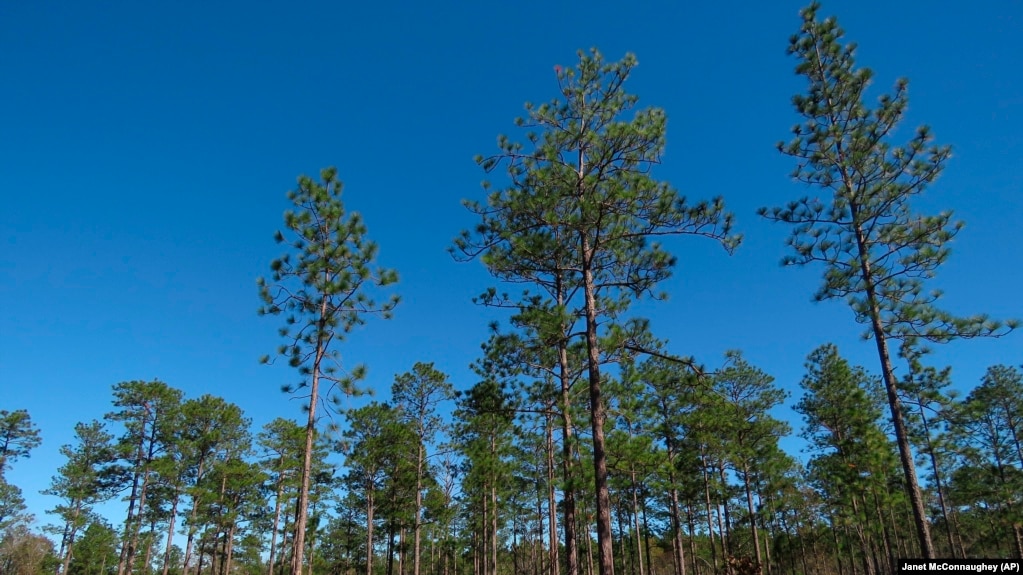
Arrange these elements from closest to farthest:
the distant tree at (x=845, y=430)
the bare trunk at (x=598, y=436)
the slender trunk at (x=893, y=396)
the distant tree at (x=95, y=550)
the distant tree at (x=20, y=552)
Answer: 1. the bare trunk at (x=598, y=436)
2. the slender trunk at (x=893, y=396)
3. the distant tree at (x=845, y=430)
4. the distant tree at (x=95, y=550)
5. the distant tree at (x=20, y=552)

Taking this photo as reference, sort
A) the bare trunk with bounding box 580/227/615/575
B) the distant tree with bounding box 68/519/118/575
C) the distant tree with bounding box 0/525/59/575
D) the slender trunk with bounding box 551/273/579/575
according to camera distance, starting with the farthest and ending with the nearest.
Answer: the distant tree with bounding box 0/525/59/575 → the distant tree with bounding box 68/519/118/575 → the slender trunk with bounding box 551/273/579/575 → the bare trunk with bounding box 580/227/615/575


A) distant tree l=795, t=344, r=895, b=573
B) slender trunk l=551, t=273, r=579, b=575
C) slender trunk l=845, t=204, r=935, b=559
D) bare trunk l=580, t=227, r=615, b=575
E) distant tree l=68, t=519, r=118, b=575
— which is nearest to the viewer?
bare trunk l=580, t=227, r=615, b=575

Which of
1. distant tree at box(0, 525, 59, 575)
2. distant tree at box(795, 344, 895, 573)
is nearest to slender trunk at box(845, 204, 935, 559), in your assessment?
distant tree at box(795, 344, 895, 573)

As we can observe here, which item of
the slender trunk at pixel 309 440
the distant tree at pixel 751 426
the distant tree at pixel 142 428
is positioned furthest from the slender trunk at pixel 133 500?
the distant tree at pixel 751 426

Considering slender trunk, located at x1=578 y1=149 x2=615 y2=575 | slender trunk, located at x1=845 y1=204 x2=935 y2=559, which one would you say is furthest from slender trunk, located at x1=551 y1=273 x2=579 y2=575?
slender trunk, located at x1=845 y1=204 x2=935 y2=559

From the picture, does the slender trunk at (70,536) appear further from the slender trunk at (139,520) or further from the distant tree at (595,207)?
the distant tree at (595,207)

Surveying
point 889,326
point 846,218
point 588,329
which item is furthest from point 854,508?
point 588,329

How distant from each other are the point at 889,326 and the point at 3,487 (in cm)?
4732

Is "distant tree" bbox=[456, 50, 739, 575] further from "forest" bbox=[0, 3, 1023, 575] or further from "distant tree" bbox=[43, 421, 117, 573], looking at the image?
"distant tree" bbox=[43, 421, 117, 573]

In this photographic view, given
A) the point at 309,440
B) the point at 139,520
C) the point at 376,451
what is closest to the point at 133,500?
the point at 139,520

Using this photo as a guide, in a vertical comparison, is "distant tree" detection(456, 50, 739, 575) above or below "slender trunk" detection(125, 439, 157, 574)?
above

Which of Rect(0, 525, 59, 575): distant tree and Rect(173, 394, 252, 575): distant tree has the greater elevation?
Rect(173, 394, 252, 575): distant tree

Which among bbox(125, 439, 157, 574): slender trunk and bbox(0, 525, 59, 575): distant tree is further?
bbox(0, 525, 59, 575): distant tree

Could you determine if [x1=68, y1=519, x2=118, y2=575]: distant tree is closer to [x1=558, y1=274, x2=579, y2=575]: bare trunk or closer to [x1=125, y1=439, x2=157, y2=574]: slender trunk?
[x1=125, y1=439, x2=157, y2=574]: slender trunk
